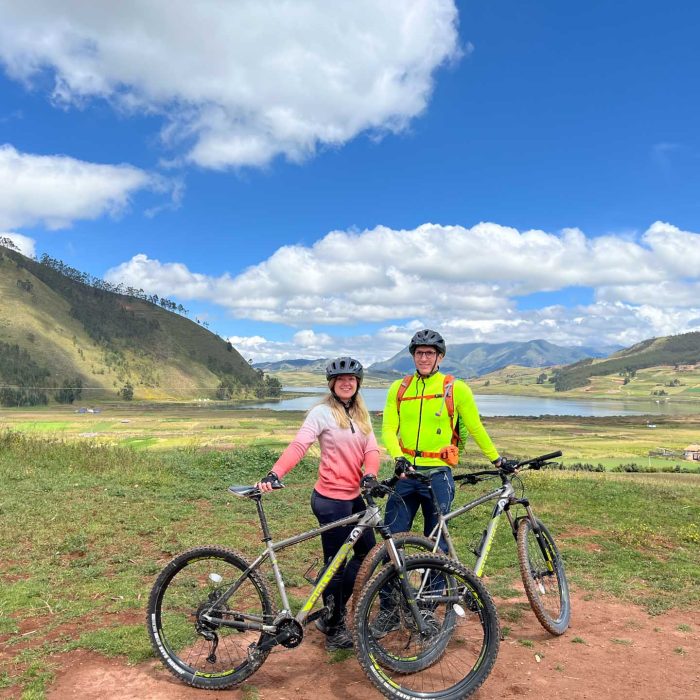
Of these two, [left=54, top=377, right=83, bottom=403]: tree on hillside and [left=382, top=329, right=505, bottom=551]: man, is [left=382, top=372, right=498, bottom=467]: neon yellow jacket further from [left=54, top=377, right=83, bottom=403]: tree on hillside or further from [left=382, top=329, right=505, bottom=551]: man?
[left=54, top=377, right=83, bottom=403]: tree on hillside

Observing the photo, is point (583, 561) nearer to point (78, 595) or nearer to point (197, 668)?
point (197, 668)

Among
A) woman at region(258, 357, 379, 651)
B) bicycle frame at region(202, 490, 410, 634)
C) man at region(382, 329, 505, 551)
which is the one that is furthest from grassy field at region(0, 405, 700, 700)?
man at region(382, 329, 505, 551)

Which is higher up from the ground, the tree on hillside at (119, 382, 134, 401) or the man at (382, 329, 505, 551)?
the man at (382, 329, 505, 551)

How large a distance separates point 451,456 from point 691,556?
17.4 ft

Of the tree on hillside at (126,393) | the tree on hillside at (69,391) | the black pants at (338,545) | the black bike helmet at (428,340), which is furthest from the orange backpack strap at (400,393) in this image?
the tree on hillside at (126,393)

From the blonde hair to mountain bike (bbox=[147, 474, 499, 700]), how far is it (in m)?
0.67

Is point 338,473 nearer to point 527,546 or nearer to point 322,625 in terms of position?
point 322,625

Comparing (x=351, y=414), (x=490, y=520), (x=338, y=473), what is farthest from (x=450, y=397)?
(x=338, y=473)

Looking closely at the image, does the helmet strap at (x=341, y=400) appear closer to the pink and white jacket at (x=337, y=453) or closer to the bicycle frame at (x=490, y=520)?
the pink and white jacket at (x=337, y=453)

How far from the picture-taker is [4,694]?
4043 millimetres

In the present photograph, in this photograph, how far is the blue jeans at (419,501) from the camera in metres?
5.18

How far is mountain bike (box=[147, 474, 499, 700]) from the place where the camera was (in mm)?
3977

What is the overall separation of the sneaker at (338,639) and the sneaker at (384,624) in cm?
80

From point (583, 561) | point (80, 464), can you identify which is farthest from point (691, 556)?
point (80, 464)
